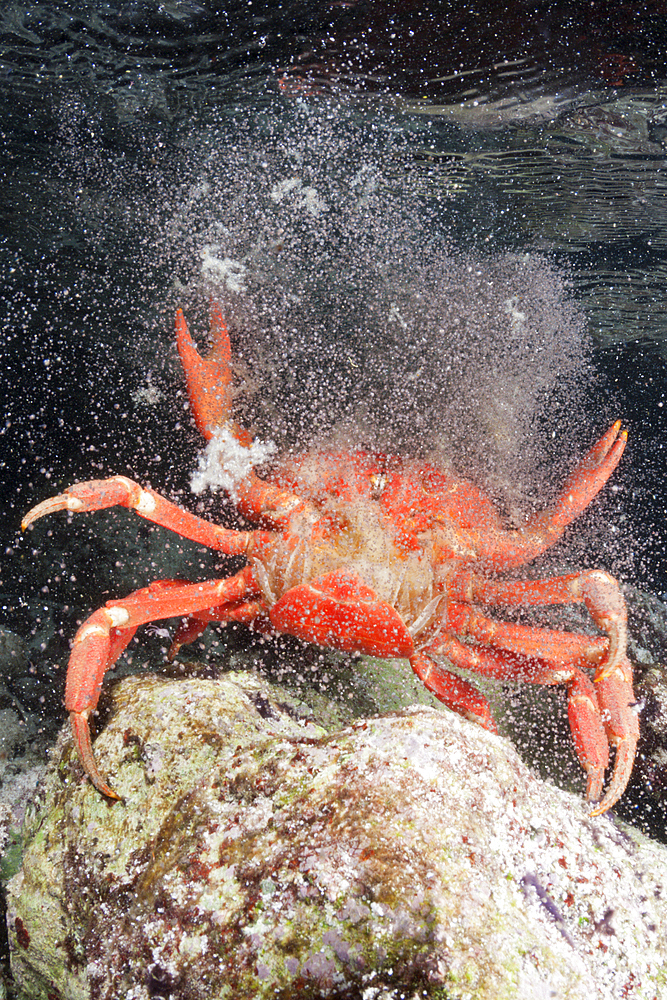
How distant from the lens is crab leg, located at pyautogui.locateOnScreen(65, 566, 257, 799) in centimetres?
259

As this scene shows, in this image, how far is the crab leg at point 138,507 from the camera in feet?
10.8

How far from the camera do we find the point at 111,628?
339 cm

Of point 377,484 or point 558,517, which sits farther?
point 558,517

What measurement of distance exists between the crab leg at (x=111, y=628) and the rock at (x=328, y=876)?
0.32 metres

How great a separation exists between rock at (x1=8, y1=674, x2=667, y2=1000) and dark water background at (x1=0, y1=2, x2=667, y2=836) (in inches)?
112

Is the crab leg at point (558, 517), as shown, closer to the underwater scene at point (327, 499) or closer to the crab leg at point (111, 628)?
the underwater scene at point (327, 499)

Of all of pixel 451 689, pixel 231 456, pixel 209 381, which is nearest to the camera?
pixel 451 689

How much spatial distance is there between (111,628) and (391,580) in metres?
1.87

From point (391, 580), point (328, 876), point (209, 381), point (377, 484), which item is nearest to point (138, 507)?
point (209, 381)

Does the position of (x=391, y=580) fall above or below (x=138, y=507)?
below

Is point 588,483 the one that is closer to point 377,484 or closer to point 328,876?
point 377,484

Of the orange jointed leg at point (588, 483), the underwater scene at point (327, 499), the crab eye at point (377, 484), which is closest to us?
the underwater scene at point (327, 499)

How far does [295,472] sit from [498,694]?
2813mm

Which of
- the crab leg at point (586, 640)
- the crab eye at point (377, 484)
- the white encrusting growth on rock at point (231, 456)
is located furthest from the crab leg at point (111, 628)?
the crab leg at point (586, 640)
